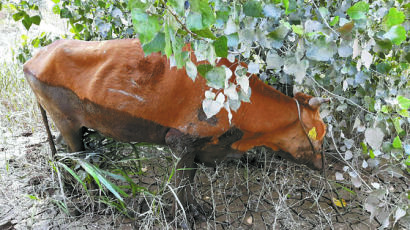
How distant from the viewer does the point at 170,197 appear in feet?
7.94

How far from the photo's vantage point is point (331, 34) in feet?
4.11

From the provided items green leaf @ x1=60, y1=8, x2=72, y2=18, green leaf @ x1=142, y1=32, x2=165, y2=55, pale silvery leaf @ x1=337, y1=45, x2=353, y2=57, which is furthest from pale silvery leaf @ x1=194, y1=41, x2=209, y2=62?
green leaf @ x1=60, y1=8, x2=72, y2=18

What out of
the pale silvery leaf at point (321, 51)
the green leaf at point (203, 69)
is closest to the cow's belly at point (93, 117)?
the green leaf at point (203, 69)

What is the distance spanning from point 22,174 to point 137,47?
1469 millimetres

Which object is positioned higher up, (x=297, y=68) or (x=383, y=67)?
(x=297, y=68)

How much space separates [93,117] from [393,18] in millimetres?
1565

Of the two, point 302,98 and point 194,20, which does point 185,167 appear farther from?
point 194,20

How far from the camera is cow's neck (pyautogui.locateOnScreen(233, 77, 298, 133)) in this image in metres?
2.03

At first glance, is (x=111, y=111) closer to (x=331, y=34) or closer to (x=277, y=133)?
(x=277, y=133)

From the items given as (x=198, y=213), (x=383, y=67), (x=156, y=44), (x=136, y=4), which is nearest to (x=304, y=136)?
(x=383, y=67)

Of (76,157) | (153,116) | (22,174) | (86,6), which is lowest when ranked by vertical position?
(22,174)

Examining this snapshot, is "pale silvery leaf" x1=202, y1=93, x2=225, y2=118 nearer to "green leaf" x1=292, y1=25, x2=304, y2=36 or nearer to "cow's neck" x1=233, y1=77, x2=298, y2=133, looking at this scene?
"green leaf" x1=292, y1=25, x2=304, y2=36

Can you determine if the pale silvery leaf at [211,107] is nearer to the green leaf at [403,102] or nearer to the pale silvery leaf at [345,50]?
the pale silvery leaf at [345,50]

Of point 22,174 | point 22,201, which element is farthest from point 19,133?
point 22,201
